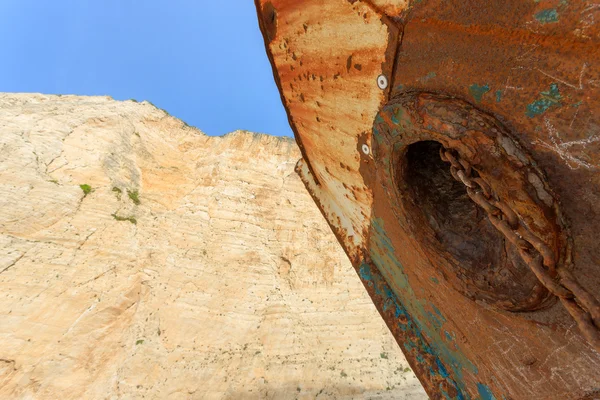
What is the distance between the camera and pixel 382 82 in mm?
1954

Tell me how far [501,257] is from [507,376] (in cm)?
65

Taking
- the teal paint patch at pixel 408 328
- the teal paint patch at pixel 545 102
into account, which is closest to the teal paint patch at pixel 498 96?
the teal paint patch at pixel 545 102

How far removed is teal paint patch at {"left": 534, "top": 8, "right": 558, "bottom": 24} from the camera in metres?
1.09

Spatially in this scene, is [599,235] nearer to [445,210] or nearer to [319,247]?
[445,210]

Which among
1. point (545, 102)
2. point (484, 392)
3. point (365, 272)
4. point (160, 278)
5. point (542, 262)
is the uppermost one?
point (160, 278)

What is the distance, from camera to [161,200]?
16438mm

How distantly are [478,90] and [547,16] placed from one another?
317mm

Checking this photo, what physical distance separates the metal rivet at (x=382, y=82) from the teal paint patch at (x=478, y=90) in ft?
1.89

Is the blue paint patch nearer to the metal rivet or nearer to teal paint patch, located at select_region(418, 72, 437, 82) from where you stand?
the metal rivet

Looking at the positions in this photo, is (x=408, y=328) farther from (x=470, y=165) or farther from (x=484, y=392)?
(x=470, y=165)

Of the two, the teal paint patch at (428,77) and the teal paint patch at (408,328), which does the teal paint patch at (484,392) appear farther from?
the teal paint patch at (428,77)

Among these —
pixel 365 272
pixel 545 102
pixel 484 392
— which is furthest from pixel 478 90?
pixel 365 272

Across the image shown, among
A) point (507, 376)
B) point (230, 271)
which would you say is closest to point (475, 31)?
point (507, 376)

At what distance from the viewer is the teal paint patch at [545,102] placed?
1138 millimetres
